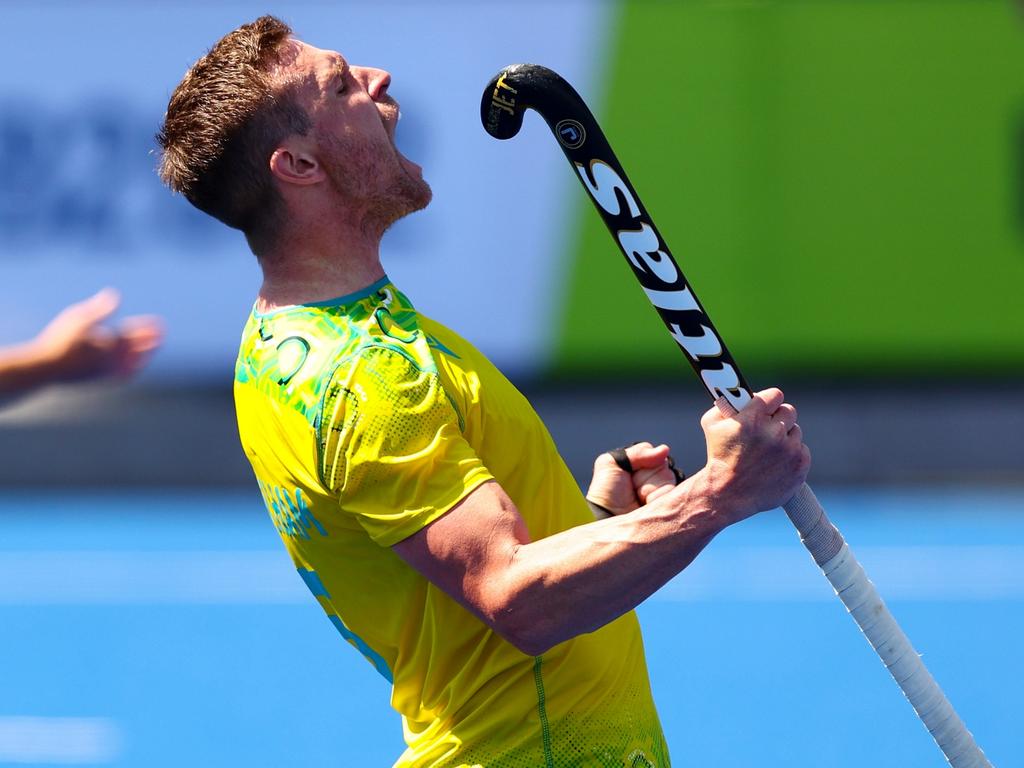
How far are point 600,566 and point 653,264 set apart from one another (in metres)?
0.60

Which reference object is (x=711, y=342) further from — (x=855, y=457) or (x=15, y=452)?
(x=15, y=452)

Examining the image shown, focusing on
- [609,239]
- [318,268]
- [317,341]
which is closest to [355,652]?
[609,239]

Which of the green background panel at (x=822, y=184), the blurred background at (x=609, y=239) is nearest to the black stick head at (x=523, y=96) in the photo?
the blurred background at (x=609, y=239)

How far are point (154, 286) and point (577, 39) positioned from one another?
3.48 metres

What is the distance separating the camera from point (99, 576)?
8.70 metres

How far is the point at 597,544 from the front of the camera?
223cm

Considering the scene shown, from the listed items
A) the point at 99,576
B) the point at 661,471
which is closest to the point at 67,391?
the point at 99,576

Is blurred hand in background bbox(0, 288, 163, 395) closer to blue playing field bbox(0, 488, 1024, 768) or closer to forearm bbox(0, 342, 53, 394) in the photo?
forearm bbox(0, 342, 53, 394)

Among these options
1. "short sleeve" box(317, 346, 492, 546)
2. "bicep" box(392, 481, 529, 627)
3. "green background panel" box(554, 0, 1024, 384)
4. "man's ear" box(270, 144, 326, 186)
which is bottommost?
"green background panel" box(554, 0, 1024, 384)

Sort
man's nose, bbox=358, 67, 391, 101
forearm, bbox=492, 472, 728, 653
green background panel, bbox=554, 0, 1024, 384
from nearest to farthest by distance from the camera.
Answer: forearm, bbox=492, 472, 728, 653 → man's nose, bbox=358, 67, 391, 101 → green background panel, bbox=554, 0, 1024, 384

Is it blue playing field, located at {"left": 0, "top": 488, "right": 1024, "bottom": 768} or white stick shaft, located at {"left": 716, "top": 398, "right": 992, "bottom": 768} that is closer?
white stick shaft, located at {"left": 716, "top": 398, "right": 992, "bottom": 768}

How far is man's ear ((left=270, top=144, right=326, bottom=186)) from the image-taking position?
102 inches

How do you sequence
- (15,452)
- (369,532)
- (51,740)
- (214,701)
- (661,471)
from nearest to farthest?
1. (369,532)
2. (661,471)
3. (51,740)
4. (214,701)
5. (15,452)

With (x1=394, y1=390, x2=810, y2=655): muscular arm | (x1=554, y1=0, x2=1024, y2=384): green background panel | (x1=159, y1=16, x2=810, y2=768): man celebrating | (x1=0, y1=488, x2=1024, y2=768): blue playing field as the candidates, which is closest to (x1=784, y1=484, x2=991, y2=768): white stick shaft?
(x1=159, y1=16, x2=810, y2=768): man celebrating
